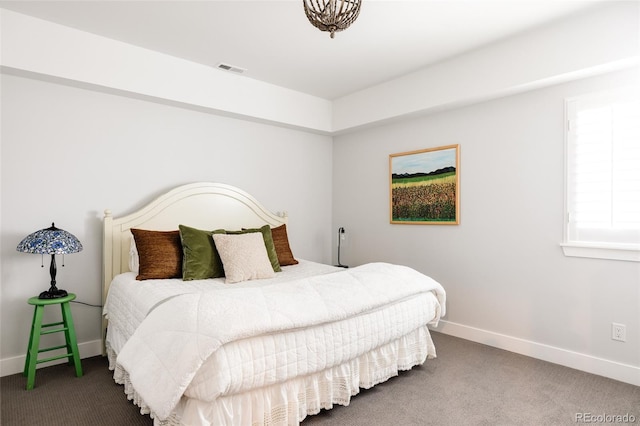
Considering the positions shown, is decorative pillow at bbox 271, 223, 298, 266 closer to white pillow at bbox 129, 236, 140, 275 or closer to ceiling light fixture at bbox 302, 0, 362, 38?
white pillow at bbox 129, 236, 140, 275

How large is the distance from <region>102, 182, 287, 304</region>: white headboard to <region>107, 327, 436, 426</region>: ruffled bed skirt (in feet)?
2.56

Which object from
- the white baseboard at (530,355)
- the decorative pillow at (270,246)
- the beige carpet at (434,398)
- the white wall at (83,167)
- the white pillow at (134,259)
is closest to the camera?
the beige carpet at (434,398)

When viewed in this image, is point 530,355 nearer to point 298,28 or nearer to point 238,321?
point 238,321

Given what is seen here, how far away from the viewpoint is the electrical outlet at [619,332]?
262cm

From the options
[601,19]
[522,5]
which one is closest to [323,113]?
[522,5]

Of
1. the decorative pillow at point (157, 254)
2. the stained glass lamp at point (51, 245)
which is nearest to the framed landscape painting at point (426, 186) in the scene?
the decorative pillow at point (157, 254)

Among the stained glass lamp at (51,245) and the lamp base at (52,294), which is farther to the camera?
the lamp base at (52,294)

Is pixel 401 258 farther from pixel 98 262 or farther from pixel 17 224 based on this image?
pixel 17 224

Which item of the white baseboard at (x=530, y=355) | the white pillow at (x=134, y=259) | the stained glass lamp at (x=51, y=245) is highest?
the stained glass lamp at (x=51, y=245)

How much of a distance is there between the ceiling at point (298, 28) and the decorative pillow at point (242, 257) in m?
1.62

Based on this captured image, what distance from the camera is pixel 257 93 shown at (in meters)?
3.94

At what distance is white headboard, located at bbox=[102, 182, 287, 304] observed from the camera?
3121mm

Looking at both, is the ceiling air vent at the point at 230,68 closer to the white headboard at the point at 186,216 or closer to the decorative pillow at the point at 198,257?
the white headboard at the point at 186,216

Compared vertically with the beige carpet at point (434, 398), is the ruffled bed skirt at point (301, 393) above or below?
above
